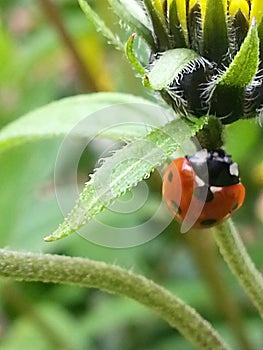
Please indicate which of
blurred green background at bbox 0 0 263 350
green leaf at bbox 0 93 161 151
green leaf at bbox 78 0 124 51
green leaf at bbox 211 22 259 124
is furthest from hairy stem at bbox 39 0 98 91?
green leaf at bbox 211 22 259 124

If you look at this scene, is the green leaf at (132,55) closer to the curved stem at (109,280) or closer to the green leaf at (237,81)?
the green leaf at (237,81)

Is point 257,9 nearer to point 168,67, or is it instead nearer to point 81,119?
point 168,67

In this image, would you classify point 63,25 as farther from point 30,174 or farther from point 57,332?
point 57,332

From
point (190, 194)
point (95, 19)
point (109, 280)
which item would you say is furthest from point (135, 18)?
point (109, 280)

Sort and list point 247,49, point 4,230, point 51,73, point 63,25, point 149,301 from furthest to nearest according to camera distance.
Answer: point 51,73, point 63,25, point 4,230, point 149,301, point 247,49

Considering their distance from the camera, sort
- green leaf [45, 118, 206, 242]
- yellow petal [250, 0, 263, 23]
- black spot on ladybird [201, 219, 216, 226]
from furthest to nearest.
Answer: black spot on ladybird [201, 219, 216, 226]
yellow petal [250, 0, 263, 23]
green leaf [45, 118, 206, 242]

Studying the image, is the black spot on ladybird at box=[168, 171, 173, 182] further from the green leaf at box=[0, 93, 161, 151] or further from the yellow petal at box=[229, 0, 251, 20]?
the yellow petal at box=[229, 0, 251, 20]

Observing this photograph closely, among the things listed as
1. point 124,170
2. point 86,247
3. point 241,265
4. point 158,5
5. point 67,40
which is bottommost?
point 86,247

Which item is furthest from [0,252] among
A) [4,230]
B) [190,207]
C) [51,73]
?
[51,73]
